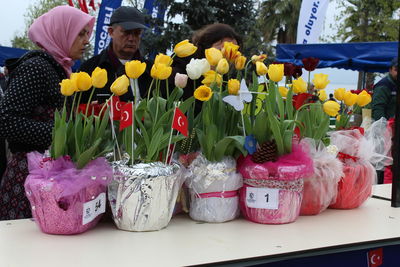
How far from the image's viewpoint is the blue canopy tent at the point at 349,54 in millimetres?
6586

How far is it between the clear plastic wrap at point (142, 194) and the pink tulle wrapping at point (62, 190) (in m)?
0.04

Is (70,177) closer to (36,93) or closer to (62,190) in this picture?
(62,190)

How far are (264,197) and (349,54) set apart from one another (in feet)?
20.3

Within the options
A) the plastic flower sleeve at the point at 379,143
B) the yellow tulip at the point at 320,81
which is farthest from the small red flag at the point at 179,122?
the plastic flower sleeve at the point at 379,143

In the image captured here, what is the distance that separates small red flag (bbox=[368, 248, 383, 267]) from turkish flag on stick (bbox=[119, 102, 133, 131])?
796 mm

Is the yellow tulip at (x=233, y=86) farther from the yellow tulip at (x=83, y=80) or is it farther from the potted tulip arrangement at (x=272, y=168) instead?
the yellow tulip at (x=83, y=80)

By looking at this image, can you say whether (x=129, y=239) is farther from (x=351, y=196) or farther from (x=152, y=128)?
(x=351, y=196)

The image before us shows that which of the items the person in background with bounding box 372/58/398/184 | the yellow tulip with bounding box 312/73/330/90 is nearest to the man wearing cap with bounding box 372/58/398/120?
the person in background with bounding box 372/58/398/184

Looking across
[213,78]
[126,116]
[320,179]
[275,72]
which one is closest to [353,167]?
[320,179]

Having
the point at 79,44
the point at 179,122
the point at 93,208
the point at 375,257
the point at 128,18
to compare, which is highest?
the point at 128,18

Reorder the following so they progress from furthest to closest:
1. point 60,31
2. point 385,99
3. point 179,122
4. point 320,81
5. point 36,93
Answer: point 385,99 < point 60,31 < point 36,93 < point 320,81 < point 179,122

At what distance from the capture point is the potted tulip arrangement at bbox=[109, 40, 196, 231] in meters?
1.19

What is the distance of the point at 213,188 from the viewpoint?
1306 millimetres

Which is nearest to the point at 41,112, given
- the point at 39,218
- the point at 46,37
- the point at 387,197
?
the point at 46,37
